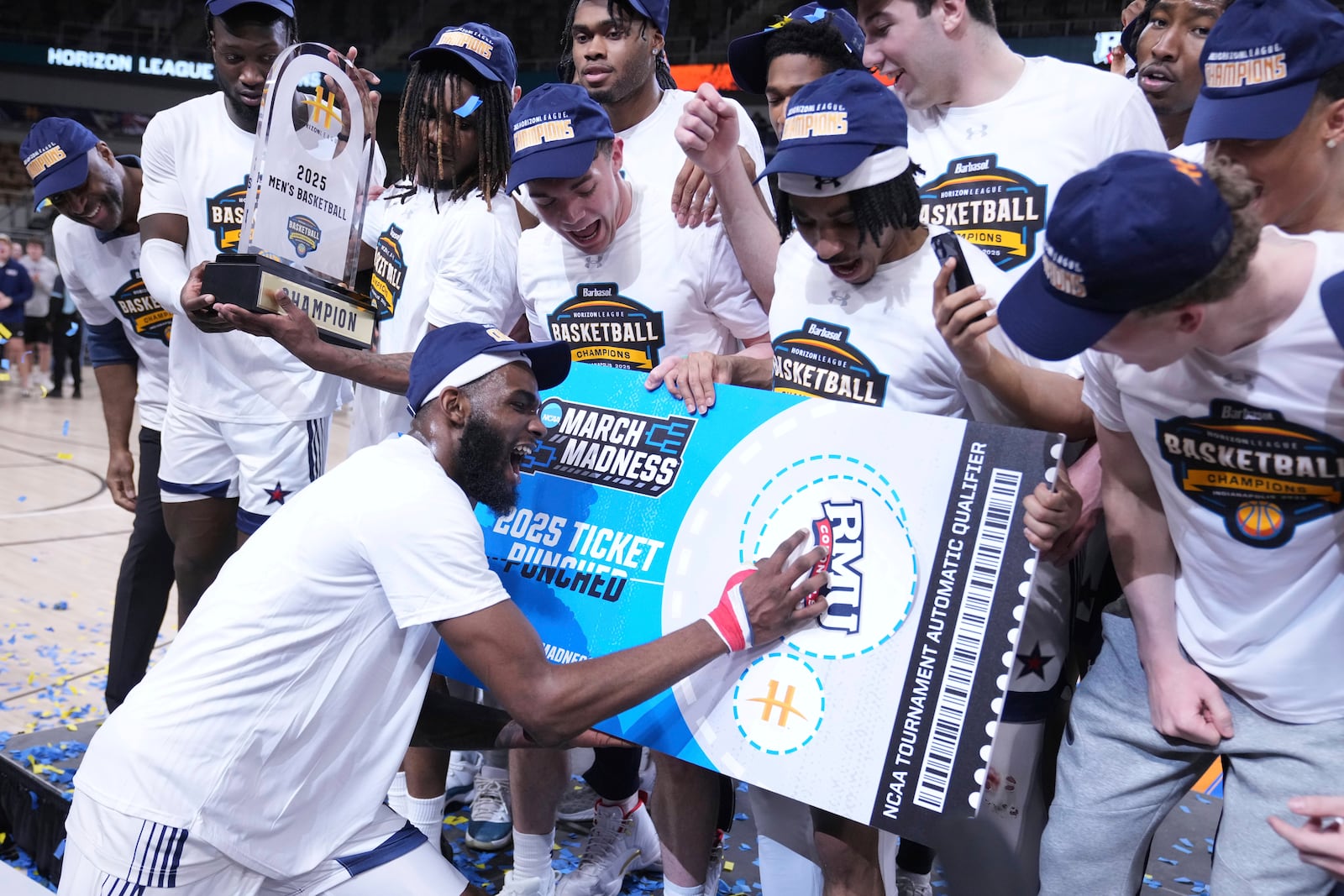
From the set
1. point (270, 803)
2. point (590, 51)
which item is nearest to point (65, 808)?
point (270, 803)

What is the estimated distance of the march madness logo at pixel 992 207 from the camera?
2094mm

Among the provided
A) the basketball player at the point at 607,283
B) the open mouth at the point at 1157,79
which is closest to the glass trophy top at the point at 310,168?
the basketball player at the point at 607,283

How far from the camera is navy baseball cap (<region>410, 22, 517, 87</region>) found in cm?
279

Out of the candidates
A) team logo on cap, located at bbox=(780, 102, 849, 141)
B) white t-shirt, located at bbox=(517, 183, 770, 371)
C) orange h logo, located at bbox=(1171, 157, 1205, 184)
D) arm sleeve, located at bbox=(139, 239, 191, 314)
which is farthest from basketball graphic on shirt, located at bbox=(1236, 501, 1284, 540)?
arm sleeve, located at bbox=(139, 239, 191, 314)

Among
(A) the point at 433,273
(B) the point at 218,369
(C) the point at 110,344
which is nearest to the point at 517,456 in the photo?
(A) the point at 433,273

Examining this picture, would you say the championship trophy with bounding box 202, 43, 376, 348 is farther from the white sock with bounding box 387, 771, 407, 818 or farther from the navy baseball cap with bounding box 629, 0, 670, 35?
the white sock with bounding box 387, 771, 407, 818

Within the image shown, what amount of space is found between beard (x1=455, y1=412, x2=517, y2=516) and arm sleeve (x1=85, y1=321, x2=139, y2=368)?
2393 millimetres

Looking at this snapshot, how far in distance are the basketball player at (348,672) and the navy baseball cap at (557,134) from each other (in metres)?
0.50

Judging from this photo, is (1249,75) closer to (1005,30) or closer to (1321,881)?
(1321,881)

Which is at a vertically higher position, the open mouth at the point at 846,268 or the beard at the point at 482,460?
the open mouth at the point at 846,268

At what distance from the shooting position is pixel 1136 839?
1749mm

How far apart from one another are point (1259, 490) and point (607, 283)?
1.49m

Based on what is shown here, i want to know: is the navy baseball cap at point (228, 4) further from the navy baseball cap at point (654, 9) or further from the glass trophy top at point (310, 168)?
the navy baseball cap at point (654, 9)

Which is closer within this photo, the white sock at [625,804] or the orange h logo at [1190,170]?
the orange h logo at [1190,170]
